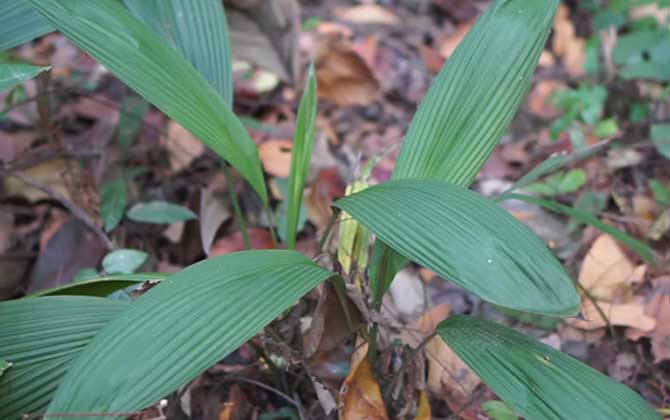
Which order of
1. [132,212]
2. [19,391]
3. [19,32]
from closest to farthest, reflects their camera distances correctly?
A: [19,391], [19,32], [132,212]

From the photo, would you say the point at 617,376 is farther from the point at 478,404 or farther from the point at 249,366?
the point at 249,366

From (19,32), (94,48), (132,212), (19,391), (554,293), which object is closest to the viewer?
(554,293)

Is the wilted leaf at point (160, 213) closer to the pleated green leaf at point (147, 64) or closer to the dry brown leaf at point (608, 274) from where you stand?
the pleated green leaf at point (147, 64)

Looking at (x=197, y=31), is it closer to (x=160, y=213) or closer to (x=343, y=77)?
(x=160, y=213)

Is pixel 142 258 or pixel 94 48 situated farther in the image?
pixel 142 258

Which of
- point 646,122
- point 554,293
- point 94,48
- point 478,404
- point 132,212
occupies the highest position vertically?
point 94,48

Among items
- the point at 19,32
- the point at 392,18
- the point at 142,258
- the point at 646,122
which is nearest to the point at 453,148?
the point at 142,258

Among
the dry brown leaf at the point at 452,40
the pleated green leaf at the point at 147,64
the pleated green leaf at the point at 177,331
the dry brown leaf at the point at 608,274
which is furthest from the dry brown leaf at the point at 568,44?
the pleated green leaf at the point at 177,331
